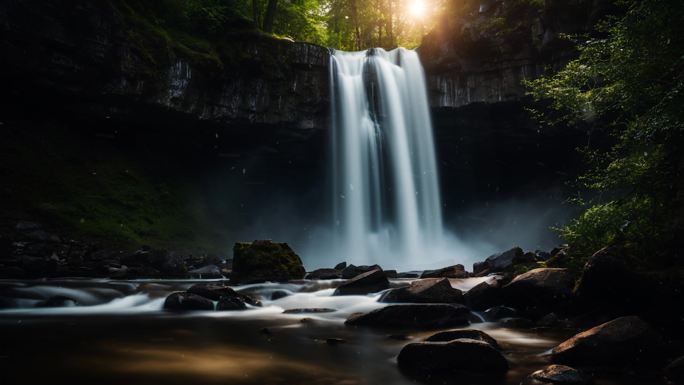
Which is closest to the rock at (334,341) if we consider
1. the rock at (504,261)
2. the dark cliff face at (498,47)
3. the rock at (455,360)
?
the rock at (455,360)

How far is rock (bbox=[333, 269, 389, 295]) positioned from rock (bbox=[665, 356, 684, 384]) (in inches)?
304

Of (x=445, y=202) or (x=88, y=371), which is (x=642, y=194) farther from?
(x=445, y=202)

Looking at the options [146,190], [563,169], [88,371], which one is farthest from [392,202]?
[88,371]

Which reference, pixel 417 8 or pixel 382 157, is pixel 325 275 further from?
pixel 417 8

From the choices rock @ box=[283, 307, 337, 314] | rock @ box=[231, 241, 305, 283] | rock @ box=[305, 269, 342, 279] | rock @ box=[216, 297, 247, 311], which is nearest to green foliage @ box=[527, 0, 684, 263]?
rock @ box=[283, 307, 337, 314]

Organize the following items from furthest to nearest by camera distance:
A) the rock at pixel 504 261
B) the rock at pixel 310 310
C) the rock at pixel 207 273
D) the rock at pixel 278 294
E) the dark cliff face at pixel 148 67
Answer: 1. the dark cliff face at pixel 148 67
2. the rock at pixel 207 273
3. the rock at pixel 504 261
4. the rock at pixel 278 294
5. the rock at pixel 310 310

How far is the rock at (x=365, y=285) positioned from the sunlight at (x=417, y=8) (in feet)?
97.8

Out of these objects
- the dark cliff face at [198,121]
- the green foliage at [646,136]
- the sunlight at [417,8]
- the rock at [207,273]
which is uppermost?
the sunlight at [417,8]

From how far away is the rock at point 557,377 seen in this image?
14.7 feet

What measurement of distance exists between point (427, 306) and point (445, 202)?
2444cm

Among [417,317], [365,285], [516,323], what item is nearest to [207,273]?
[365,285]

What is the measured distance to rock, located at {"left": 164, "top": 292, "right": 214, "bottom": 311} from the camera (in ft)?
33.2

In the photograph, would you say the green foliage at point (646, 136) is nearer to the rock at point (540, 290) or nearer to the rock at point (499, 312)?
the rock at point (540, 290)

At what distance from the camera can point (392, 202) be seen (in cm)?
2762
